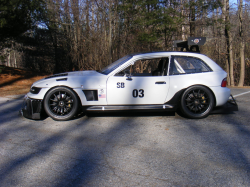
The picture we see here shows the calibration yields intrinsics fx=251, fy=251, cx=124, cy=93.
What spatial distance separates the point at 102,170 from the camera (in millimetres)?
3174

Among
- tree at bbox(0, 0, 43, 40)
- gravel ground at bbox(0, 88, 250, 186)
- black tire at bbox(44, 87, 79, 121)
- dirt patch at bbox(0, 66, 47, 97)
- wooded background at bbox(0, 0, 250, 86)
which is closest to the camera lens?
gravel ground at bbox(0, 88, 250, 186)

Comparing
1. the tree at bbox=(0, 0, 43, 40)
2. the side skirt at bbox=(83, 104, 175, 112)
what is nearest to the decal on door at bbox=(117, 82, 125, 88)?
the side skirt at bbox=(83, 104, 175, 112)

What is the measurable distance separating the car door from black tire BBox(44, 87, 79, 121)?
2.56 ft

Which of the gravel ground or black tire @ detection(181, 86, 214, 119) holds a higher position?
black tire @ detection(181, 86, 214, 119)

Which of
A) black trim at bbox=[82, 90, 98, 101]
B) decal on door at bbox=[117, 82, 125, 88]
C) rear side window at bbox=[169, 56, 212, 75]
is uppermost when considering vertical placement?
rear side window at bbox=[169, 56, 212, 75]

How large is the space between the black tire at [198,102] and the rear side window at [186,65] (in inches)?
18.8

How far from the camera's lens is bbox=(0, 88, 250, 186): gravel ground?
2.97 m

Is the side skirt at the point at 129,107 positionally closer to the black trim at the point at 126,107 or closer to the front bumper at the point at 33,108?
the black trim at the point at 126,107

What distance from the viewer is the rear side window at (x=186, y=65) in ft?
18.8

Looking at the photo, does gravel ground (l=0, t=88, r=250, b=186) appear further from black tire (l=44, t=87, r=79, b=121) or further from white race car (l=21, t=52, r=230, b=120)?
white race car (l=21, t=52, r=230, b=120)

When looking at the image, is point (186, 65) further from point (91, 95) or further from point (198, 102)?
point (91, 95)

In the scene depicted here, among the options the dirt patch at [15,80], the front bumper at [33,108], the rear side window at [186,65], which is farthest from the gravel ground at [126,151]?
the dirt patch at [15,80]

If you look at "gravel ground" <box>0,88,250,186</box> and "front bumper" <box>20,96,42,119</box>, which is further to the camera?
"front bumper" <box>20,96,42,119</box>

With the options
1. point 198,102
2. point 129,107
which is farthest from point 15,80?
point 198,102
